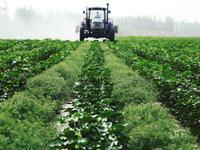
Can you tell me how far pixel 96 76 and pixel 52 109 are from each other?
2370mm

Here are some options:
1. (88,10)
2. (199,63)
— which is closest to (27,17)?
(88,10)

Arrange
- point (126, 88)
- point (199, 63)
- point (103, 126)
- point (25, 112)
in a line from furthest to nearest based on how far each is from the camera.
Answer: point (199, 63) → point (126, 88) → point (25, 112) → point (103, 126)

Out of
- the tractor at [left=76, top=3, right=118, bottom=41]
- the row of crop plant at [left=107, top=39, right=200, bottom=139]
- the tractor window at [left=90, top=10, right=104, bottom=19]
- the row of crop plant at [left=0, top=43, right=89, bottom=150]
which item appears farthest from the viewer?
the tractor window at [left=90, top=10, right=104, bottom=19]

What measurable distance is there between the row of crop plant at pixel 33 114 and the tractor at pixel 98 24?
14.1 m

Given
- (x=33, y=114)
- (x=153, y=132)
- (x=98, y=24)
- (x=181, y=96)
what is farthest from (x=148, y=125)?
(x=98, y=24)

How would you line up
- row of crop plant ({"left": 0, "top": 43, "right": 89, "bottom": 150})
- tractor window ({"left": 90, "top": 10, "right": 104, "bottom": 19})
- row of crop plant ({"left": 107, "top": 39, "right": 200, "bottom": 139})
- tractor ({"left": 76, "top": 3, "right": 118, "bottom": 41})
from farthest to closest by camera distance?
tractor window ({"left": 90, "top": 10, "right": 104, "bottom": 19}) → tractor ({"left": 76, "top": 3, "right": 118, "bottom": 41}) → row of crop plant ({"left": 107, "top": 39, "right": 200, "bottom": 139}) → row of crop plant ({"left": 0, "top": 43, "right": 89, "bottom": 150})

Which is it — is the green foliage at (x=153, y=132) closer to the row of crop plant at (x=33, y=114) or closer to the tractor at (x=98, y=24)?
the row of crop plant at (x=33, y=114)

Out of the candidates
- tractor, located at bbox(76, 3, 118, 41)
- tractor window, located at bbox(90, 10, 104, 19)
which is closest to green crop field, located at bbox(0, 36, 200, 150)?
tractor, located at bbox(76, 3, 118, 41)

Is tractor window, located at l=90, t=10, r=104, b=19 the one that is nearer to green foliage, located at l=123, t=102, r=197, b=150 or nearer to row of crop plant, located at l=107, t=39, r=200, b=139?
row of crop plant, located at l=107, t=39, r=200, b=139

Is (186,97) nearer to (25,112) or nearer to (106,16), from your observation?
(25,112)

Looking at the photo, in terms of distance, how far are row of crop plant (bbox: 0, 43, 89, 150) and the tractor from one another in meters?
14.1

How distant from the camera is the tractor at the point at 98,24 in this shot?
19672 mm

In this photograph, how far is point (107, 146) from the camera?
9.07ft

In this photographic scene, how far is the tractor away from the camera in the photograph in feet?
64.5
